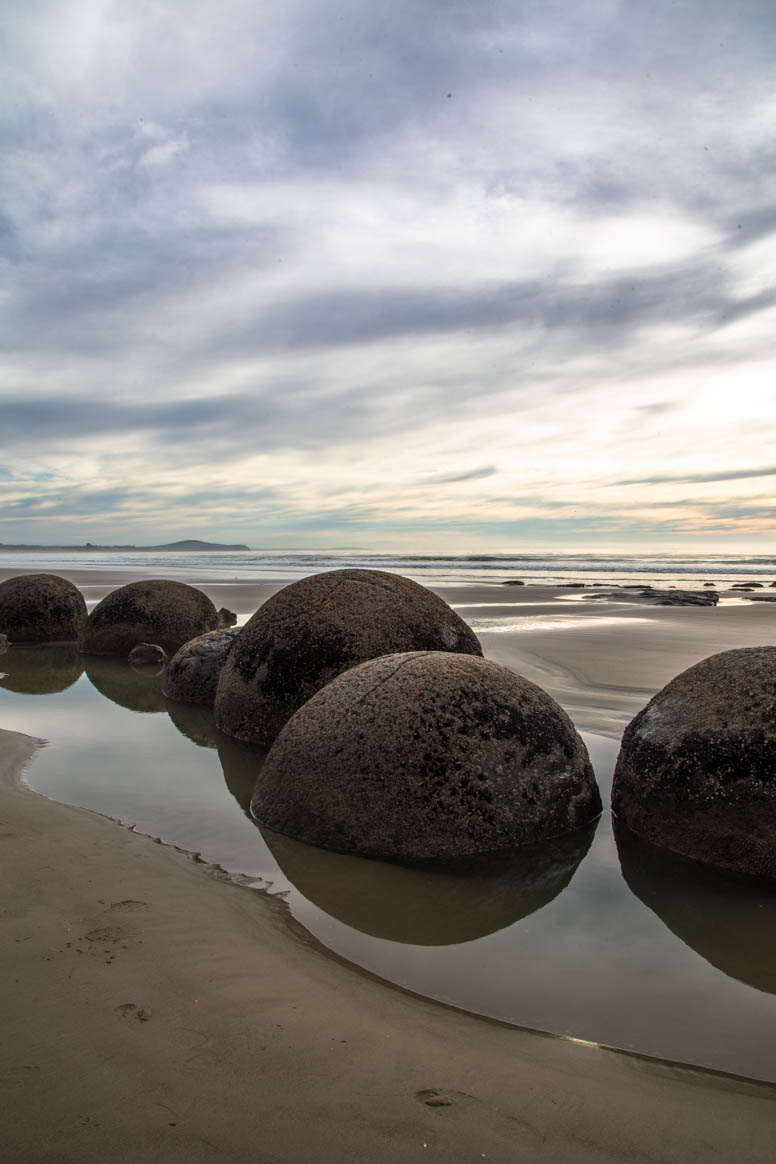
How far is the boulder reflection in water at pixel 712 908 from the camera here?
3.11m

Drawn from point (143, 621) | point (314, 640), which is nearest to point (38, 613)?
point (143, 621)

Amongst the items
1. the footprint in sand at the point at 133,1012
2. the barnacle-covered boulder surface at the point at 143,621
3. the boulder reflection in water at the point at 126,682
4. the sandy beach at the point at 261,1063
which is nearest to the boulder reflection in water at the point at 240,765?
the sandy beach at the point at 261,1063

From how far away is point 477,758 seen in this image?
13.4 feet

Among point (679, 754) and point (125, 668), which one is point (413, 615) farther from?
point (125, 668)

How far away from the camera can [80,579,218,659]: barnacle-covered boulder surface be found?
11336mm

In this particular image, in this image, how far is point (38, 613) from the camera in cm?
1293

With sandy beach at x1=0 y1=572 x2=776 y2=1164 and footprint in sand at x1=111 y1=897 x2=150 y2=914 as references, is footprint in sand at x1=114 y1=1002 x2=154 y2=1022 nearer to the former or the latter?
sandy beach at x1=0 y1=572 x2=776 y2=1164

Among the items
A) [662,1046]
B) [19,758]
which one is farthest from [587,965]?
[19,758]

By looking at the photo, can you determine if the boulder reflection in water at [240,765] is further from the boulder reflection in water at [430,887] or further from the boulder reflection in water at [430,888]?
the boulder reflection in water at [430,888]

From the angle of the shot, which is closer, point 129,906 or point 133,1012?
point 133,1012

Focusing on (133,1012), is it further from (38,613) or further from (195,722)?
(38,613)

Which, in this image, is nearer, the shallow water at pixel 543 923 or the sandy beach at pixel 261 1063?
the sandy beach at pixel 261 1063

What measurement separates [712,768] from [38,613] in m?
11.6

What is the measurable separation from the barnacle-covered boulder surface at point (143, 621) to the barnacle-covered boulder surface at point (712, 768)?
8.10 metres
